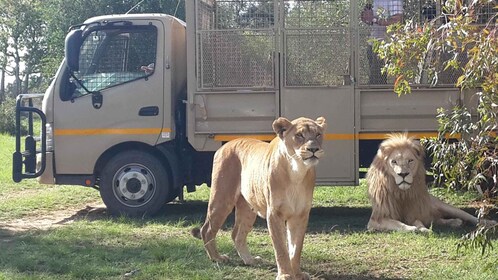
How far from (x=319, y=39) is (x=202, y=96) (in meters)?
1.46

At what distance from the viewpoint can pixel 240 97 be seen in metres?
9.20

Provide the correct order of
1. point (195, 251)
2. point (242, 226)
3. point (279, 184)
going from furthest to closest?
1. point (195, 251)
2. point (242, 226)
3. point (279, 184)

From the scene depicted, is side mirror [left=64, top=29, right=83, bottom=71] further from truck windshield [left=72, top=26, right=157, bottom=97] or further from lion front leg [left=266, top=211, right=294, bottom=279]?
lion front leg [left=266, top=211, right=294, bottom=279]

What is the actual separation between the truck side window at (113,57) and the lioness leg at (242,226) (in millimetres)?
3158

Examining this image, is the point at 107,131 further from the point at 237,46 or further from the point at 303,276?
the point at 303,276

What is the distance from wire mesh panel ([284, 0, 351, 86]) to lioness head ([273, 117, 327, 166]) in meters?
3.28

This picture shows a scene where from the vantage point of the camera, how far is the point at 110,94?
955cm

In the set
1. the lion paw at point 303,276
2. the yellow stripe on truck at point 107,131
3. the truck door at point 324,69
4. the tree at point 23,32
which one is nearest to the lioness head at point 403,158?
the truck door at point 324,69

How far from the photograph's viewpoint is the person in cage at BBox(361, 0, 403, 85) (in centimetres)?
896

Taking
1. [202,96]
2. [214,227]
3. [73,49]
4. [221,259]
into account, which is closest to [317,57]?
[202,96]

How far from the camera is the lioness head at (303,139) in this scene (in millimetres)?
5602

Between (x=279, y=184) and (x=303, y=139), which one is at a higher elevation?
(x=303, y=139)

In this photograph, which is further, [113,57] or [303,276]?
[113,57]

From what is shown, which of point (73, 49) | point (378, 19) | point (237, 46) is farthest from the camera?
point (73, 49)
